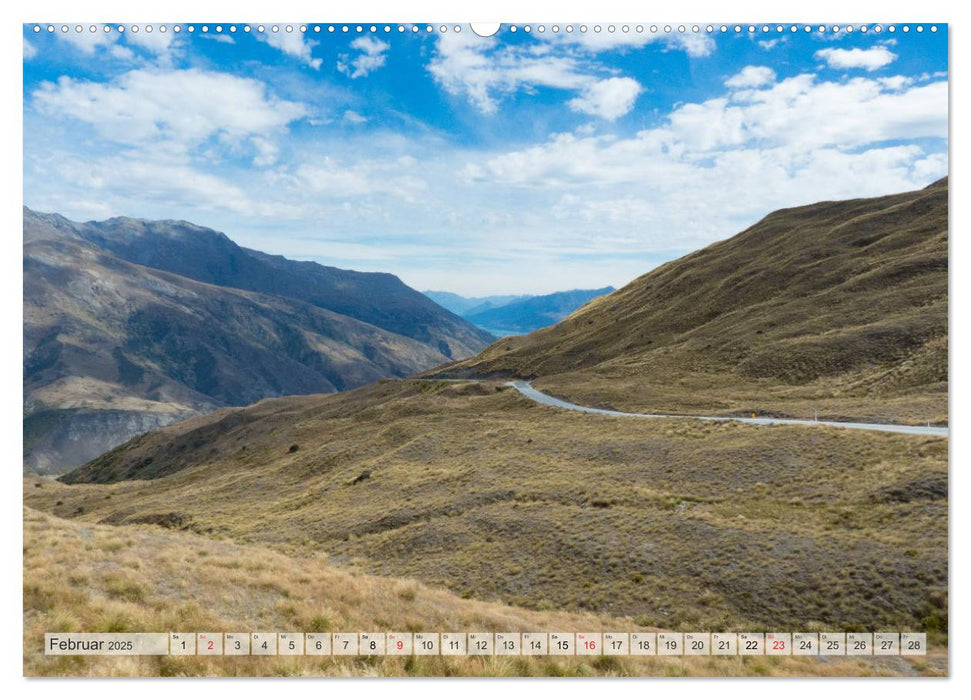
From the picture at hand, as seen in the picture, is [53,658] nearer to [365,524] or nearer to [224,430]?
[365,524]

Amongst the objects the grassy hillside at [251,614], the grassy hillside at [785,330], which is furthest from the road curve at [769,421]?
the grassy hillside at [251,614]

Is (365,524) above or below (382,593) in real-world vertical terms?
below

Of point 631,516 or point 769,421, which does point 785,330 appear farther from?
point 631,516

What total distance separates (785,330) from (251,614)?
70558 millimetres

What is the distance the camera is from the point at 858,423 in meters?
32.2

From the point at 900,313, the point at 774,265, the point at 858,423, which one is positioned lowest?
the point at 858,423

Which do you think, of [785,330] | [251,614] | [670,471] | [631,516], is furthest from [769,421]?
[251,614]

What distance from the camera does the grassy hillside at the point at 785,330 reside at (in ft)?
153

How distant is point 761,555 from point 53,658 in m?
19.6

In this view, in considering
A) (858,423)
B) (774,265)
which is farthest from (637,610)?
(774,265)

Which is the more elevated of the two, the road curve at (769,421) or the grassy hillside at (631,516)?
the road curve at (769,421)

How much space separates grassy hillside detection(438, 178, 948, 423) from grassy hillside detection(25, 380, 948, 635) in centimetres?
1085

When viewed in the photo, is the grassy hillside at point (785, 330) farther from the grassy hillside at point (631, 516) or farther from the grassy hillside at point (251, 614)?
the grassy hillside at point (251, 614)

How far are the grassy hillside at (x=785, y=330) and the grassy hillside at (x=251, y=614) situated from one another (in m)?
30.3
